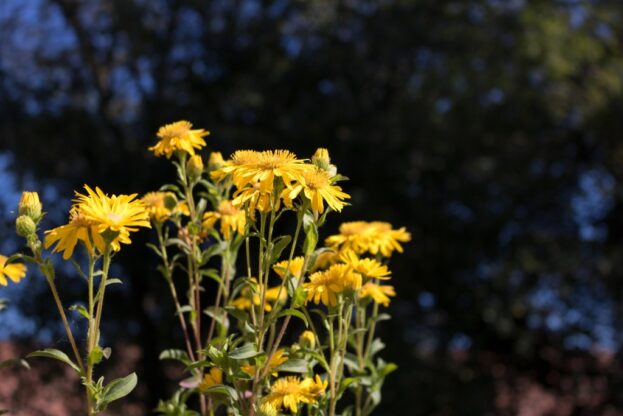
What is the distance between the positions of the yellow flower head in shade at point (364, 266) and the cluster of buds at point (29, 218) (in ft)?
1.49

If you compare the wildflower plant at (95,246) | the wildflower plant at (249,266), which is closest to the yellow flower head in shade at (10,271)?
the wildflower plant at (249,266)

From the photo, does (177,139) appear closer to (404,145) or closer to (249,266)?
(249,266)

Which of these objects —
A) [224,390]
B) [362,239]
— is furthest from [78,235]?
[362,239]

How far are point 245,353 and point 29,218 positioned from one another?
12.9 inches

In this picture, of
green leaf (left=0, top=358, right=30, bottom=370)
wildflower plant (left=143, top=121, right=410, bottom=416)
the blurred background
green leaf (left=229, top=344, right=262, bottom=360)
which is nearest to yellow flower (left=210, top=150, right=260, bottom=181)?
wildflower plant (left=143, top=121, right=410, bottom=416)

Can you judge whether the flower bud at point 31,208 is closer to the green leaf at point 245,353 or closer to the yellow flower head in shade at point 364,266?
the green leaf at point 245,353

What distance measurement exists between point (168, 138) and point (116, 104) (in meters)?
5.71

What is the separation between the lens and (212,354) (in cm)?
105

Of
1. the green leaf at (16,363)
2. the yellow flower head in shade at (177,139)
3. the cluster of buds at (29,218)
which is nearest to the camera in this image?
the green leaf at (16,363)

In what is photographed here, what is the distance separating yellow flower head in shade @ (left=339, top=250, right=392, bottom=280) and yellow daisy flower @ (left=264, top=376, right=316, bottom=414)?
194 mm

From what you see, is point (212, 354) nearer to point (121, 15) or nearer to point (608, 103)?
point (121, 15)

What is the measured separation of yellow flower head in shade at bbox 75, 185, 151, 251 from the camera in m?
0.97

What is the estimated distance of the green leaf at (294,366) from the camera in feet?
3.66

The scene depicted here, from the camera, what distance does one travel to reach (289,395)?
117 cm
